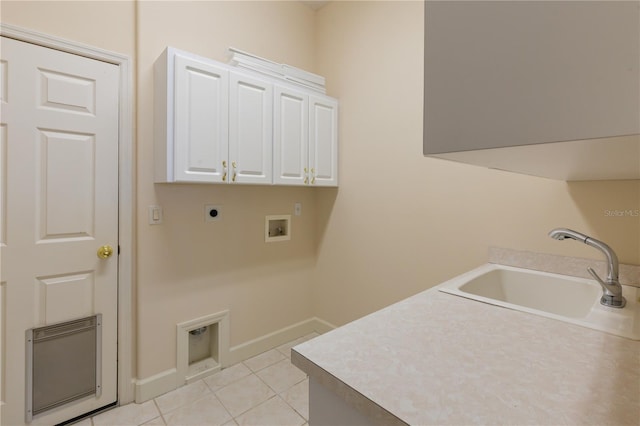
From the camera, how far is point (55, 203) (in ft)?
5.09

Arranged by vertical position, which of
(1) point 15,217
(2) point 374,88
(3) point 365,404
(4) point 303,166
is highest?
(2) point 374,88

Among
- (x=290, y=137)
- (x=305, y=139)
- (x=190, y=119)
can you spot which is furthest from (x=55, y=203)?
(x=305, y=139)

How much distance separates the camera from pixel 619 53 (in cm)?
33

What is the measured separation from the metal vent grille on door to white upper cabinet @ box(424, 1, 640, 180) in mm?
2032

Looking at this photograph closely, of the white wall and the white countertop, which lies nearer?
the white countertop

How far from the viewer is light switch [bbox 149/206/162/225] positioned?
1821 millimetres

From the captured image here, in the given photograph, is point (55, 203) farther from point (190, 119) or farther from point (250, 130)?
point (250, 130)

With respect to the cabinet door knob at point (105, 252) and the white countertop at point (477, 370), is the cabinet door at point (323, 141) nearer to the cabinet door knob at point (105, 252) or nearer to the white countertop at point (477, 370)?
the cabinet door knob at point (105, 252)

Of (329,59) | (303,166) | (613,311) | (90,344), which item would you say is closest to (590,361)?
(613,311)

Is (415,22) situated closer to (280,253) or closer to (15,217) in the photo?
(280,253)

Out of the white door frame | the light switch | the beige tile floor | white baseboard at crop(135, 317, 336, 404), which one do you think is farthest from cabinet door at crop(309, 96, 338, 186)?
the beige tile floor

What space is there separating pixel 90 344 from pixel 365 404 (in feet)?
5.90

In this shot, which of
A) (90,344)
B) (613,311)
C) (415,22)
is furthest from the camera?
(415,22)

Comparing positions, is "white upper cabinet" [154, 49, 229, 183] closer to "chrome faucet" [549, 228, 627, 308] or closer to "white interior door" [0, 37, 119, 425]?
"white interior door" [0, 37, 119, 425]
